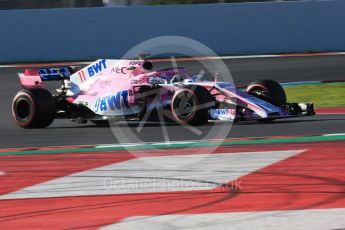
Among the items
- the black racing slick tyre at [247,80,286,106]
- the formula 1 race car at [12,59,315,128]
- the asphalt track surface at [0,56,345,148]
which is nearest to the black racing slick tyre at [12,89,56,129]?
the formula 1 race car at [12,59,315,128]

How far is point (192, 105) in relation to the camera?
519 inches

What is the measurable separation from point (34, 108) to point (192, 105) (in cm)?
267

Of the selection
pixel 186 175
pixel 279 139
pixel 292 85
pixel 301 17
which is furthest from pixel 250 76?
pixel 186 175

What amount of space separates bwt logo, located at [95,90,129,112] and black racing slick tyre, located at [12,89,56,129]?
771 mm

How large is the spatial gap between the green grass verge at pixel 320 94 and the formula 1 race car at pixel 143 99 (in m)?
3.62

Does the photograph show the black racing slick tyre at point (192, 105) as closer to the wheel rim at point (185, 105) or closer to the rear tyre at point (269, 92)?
the wheel rim at point (185, 105)

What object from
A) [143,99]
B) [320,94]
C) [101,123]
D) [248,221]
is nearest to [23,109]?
[101,123]

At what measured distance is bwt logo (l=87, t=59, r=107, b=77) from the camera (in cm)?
1441

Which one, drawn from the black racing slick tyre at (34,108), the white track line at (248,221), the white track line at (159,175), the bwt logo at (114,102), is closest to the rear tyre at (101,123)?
the bwt logo at (114,102)

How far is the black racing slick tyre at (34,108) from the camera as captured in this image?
14102 mm

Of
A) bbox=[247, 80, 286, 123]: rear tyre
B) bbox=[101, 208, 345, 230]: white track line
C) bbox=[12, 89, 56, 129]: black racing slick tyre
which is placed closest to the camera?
bbox=[101, 208, 345, 230]: white track line

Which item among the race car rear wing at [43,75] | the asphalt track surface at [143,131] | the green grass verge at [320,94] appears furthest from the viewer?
the green grass verge at [320,94]

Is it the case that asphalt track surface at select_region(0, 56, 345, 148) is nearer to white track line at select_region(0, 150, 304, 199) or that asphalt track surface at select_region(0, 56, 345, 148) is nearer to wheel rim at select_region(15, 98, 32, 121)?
wheel rim at select_region(15, 98, 32, 121)

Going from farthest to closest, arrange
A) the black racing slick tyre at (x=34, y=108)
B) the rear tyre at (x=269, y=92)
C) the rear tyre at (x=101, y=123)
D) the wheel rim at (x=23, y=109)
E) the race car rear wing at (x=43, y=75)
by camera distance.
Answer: the race car rear wing at (x=43, y=75)
the rear tyre at (x=101, y=123)
the wheel rim at (x=23, y=109)
the black racing slick tyre at (x=34, y=108)
the rear tyre at (x=269, y=92)
